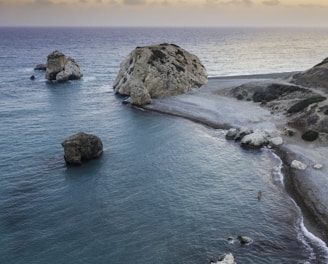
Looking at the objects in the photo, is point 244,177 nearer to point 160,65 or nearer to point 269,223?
point 269,223

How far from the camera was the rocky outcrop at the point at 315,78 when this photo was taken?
8162 cm

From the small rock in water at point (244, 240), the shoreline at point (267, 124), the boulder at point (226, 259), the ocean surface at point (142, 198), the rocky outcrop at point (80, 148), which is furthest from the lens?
the rocky outcrop at point (80, 148)

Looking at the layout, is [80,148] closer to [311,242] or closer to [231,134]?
[231,134]

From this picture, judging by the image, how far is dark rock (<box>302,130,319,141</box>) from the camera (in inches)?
2331

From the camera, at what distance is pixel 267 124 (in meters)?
68.6

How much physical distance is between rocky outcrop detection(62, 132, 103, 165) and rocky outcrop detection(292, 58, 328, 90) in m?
50.8

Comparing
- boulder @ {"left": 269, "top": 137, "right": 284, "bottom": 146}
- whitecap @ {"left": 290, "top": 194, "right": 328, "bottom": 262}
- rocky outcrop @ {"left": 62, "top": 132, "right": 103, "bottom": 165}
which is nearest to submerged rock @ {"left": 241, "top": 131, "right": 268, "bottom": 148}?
boulder @ {"left": 269, "top": 137, "right": 284, "bottom": 146}

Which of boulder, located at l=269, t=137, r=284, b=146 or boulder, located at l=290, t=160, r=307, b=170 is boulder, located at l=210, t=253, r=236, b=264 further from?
boulder, located at l=269, t=137, r=284, b=146

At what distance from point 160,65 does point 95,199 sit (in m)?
58.3

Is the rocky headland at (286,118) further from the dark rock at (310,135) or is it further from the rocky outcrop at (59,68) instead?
the rocky outcrop at (59,68)

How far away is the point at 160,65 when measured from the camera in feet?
315

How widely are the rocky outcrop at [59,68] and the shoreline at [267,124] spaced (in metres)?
42.4

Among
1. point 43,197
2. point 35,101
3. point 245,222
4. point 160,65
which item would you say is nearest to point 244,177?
point 245,222

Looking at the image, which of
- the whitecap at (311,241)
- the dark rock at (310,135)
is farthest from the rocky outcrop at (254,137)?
the whitecap at (311,241)
